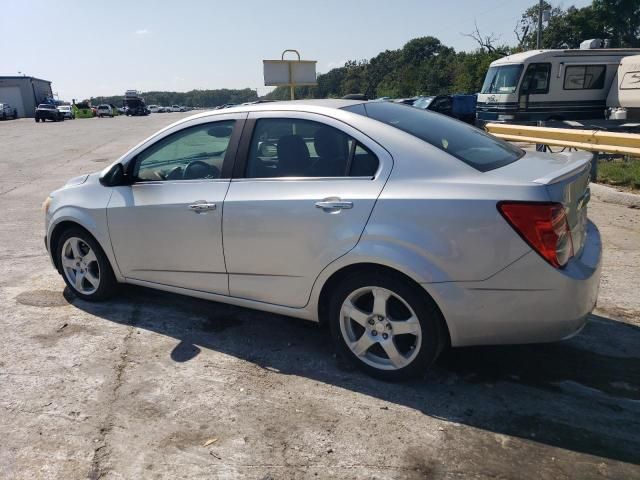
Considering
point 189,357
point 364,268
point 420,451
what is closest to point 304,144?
point 364,268

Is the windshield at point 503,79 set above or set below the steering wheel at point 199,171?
above

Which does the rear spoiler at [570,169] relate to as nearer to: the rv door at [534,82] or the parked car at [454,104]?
the rv door at [534,82]

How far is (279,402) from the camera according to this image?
3125 millimetres

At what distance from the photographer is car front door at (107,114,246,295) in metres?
3.72

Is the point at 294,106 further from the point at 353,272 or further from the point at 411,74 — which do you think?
the point at 411,74

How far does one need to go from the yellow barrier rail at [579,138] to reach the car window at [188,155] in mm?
6475

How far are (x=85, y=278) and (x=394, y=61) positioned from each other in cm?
9437

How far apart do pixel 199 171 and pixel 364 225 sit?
1.47 metres

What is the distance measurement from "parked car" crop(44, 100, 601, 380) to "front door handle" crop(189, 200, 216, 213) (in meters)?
0.01

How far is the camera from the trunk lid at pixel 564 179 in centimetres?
283

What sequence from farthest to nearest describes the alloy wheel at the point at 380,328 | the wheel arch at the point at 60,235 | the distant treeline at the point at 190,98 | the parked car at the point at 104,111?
1. the distant treeline at the point at 190,98
2. the parked car at the point at 104,111
3. the wheel arch at the point at 60,235
4. the alloy wheel at the point at 380,328

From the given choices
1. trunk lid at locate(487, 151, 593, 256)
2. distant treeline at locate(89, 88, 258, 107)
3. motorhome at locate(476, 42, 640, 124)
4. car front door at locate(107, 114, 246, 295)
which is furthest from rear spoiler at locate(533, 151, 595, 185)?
distant treeline at locate(89, 88, 258, 107)

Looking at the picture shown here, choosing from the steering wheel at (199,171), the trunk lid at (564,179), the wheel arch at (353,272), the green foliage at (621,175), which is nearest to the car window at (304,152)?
the steering wheel at (199,171)

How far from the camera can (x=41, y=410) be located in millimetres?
3080
